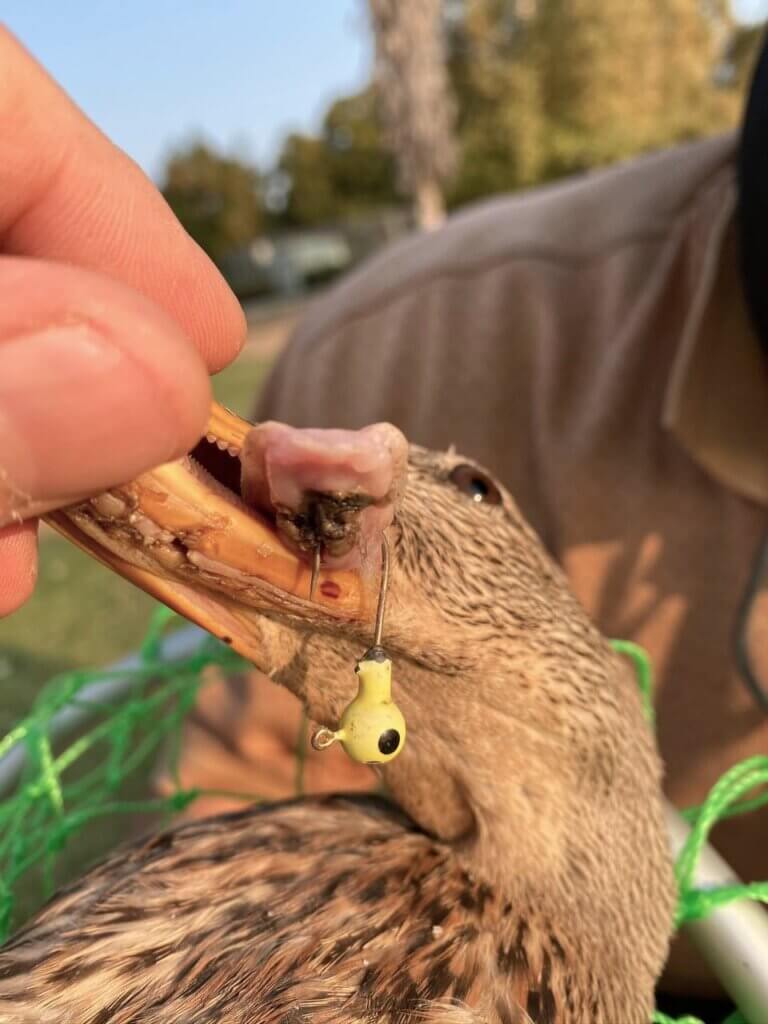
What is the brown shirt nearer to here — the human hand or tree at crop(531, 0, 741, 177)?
the human hand

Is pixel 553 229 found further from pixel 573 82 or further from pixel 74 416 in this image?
pixel 573 82

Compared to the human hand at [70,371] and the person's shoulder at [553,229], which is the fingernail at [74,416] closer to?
the human hand at [70,371]

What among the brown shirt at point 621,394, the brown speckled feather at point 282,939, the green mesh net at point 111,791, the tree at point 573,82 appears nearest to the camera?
the brown speckled feather at point 282,939

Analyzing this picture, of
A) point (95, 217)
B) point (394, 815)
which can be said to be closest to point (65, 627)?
point (394, 815)

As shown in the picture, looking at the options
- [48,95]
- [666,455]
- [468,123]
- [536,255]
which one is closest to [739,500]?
[666,455]

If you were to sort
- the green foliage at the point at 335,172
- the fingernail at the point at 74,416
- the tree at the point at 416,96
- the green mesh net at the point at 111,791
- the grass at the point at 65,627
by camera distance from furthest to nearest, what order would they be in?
the green foliage at the point at 335,172 < the tree at the point at 416,96 < the grass at the point at 65,627 < the green mesh net at the point at 111,791 < the fingernail at the point at 74,416

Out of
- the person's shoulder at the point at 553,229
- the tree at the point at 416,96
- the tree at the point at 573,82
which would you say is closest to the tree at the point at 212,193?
the tree at the point at 573,82

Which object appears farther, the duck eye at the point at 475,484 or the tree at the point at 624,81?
the tree at the point at 624,81
